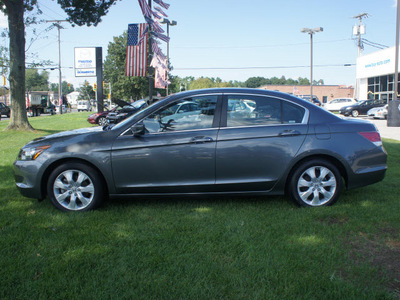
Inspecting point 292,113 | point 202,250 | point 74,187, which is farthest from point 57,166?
point 292,113

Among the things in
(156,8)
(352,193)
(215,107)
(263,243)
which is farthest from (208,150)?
(156,8)

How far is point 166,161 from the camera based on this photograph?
4.20 metres

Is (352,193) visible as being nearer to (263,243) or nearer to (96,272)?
(263,243)

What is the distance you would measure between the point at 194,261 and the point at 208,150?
5.20 ft

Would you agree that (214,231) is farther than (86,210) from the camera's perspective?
No

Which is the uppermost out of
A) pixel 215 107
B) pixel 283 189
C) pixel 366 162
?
pixel 215 107

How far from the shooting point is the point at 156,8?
12.3 meters

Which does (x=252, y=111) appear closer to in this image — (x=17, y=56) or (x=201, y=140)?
(x=201, y=140)

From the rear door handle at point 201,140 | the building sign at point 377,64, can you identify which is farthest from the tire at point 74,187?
the building sign at point 377,64

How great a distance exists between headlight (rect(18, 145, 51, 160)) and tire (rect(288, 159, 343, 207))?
10.3ft

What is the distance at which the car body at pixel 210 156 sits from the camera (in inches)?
166

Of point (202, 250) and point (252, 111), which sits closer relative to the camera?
point (202, 250)

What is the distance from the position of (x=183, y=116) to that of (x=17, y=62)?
40.6ft

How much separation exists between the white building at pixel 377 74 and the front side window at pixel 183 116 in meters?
36.1
